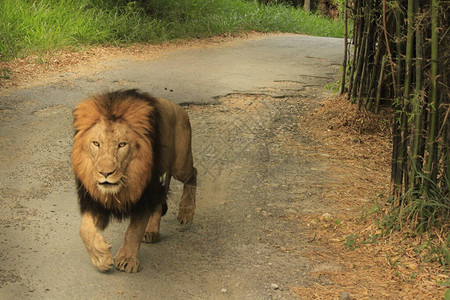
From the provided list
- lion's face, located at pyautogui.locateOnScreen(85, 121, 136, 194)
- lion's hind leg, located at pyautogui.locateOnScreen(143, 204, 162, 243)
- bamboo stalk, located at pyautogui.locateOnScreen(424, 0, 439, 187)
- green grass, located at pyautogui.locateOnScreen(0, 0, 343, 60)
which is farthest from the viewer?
green grass, located at pyautogui.locateOnScreen(0, 0, 343, 60)

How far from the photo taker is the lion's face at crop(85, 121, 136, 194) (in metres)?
3.34

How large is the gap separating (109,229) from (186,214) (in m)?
0.52

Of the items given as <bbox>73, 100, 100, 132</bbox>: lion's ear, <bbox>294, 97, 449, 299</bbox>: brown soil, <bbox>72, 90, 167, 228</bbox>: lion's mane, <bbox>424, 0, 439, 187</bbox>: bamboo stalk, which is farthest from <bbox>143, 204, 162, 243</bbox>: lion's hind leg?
<bbox>424, 0, 439, 187</bbox>: bamboo stalk

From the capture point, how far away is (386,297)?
3439 mm

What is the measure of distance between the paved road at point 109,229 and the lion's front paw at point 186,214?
5 cm

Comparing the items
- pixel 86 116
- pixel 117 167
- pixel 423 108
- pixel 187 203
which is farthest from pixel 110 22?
pixel 117 167

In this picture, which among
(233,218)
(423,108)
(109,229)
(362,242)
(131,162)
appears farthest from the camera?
(233,218)

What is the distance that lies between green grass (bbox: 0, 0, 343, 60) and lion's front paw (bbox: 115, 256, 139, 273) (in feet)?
19.1

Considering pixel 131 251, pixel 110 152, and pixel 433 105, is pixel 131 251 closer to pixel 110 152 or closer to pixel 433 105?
pixel 110 152

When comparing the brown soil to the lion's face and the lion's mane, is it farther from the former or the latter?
the lion's face

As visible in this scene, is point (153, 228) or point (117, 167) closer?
point (117, 167)

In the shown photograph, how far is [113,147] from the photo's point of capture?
340cm

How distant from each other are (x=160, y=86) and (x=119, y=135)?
456cm

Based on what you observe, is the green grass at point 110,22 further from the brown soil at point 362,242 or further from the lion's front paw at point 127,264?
the lion's front paw at point 127,264
